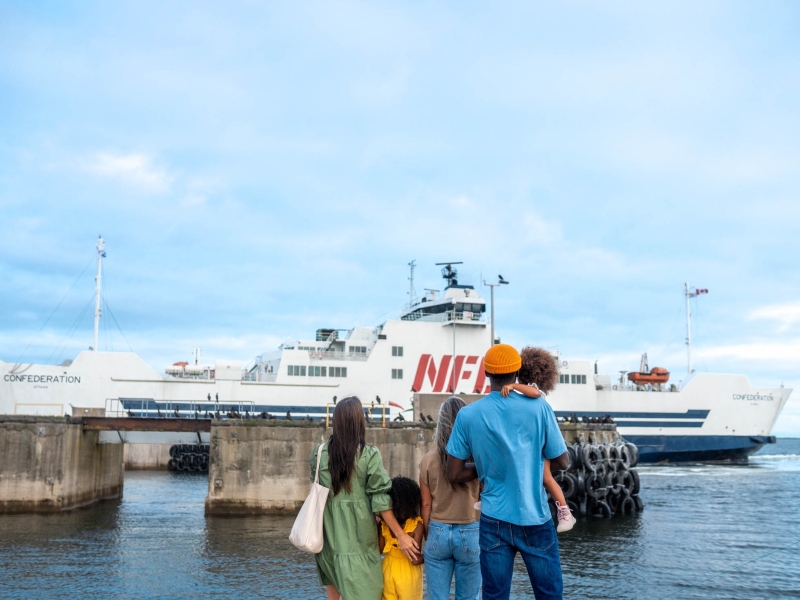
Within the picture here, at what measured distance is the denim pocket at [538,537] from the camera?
369 cm

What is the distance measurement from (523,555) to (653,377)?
4177 centimetres

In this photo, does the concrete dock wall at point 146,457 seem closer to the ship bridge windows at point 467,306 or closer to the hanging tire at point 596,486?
the ship bridge windows at point 467,306

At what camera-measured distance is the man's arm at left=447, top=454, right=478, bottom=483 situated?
3.99 metres

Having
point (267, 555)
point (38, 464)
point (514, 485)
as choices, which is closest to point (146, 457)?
point (38, 464)

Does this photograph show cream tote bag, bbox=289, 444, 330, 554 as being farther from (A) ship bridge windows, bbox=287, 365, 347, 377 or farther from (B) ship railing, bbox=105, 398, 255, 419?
(A) ship bridge windows, bbox=287, 365, 347, 377

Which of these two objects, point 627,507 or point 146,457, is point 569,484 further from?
point 146,457

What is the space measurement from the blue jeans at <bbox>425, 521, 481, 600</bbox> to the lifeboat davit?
134 ft

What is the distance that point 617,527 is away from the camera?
18484 millimetres

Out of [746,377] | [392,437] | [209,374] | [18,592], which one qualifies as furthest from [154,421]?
[746,377]

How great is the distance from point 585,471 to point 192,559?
1233cm

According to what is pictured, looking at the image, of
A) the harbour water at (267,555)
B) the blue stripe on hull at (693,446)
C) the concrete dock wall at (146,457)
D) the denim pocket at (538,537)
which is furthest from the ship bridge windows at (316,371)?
the denim pocket at (538,537)

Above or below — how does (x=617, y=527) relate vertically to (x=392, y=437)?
below

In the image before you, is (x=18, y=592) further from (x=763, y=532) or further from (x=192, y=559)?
(x=763, y=532)

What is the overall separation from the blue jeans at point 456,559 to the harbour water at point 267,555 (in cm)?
684
